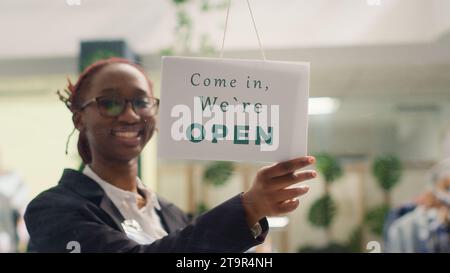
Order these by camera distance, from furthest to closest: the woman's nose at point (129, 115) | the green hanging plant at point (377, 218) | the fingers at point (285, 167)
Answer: the green hanging plant at point (377, 218), the woman's nose at point (129, 115), the fingers at point (285, 167)

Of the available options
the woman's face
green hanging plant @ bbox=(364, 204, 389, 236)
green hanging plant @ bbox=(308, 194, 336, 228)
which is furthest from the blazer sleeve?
green hanging plant @ bbox=(308, 194, 336, 228)

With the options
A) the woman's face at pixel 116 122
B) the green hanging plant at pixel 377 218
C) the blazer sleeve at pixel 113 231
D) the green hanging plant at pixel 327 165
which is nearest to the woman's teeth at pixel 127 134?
the woman's face at pixel 116 122

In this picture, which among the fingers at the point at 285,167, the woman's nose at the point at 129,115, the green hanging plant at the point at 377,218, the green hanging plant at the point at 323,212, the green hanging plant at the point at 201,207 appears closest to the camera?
the fingers at the point at 285,167

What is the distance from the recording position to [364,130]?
4.71 feet

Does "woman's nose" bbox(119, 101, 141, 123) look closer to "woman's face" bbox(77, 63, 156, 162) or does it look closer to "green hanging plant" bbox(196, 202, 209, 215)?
"woman's face" bbox(77, 63, 156, 162)

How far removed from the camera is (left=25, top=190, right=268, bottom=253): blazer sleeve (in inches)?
35.4

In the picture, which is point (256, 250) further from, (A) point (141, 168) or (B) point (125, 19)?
(B) point (125, 19)

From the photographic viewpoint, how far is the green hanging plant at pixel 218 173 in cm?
109

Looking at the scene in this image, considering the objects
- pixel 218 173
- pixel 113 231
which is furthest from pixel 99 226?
pixel 218 173

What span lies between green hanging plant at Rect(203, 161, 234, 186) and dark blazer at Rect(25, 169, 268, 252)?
0.56 ft

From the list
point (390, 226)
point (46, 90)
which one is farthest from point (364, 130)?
point (46, 90)

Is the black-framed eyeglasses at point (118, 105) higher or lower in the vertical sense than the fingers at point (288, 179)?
higher

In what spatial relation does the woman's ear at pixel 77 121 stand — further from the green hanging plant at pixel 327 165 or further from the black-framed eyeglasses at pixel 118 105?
the green hanging plant at pixel 327 165
